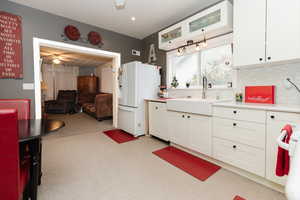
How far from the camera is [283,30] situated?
1483mm

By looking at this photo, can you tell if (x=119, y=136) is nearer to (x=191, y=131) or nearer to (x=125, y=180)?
(x=125, y=180)

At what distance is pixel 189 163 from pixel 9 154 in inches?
75.0

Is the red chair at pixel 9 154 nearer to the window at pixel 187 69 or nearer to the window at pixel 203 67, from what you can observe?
the window at pixel 203 67

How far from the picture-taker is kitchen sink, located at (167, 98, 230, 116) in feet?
6.13

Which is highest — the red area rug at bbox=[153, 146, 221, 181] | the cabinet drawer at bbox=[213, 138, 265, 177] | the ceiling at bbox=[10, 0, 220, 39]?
the ceiling at bbox=[10, 0, 220, 39]

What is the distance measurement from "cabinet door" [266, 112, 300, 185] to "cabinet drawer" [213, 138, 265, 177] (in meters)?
0.06

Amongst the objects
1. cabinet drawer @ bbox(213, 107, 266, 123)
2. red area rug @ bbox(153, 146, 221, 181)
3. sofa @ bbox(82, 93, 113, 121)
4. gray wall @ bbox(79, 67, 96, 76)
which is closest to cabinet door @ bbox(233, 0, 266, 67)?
cabinet drawer @ bbox(213, 107, 266, 123)

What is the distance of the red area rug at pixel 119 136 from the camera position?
2840 mm

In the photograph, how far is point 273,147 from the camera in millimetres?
1389

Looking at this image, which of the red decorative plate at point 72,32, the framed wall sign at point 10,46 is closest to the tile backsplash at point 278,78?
the red decorative plate at point 72,32

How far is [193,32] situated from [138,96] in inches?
65.1

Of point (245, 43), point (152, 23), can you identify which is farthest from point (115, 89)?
point (245, 43)

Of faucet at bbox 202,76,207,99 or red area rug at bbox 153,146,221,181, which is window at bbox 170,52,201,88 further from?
red area rug at bbox 153,146,221,181

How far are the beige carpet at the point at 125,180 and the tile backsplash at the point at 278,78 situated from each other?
3.71 feet
